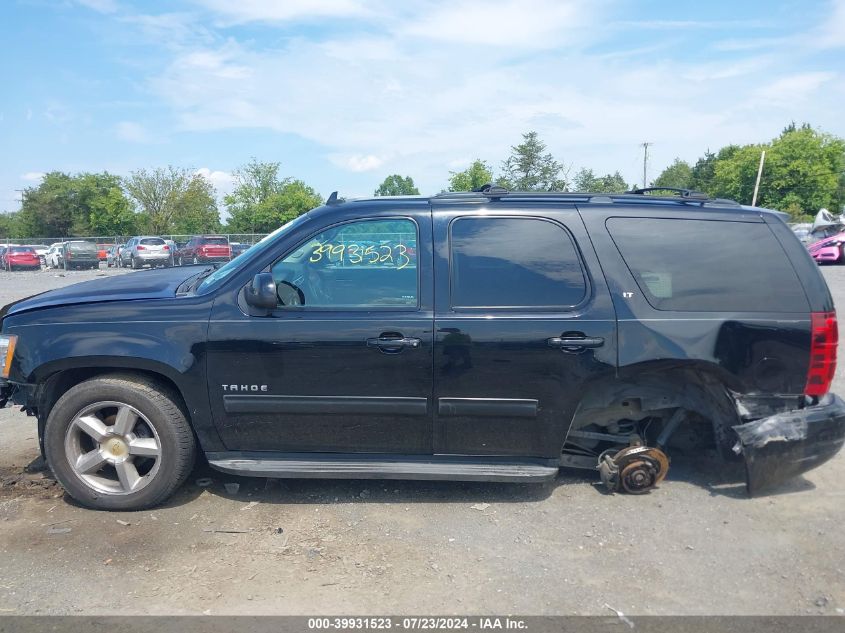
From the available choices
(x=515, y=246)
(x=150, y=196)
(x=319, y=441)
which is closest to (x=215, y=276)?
(x=319, y=441)

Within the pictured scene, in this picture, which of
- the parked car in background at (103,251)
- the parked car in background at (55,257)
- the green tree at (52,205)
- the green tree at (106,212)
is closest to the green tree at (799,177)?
the parked car in background at (103,251)

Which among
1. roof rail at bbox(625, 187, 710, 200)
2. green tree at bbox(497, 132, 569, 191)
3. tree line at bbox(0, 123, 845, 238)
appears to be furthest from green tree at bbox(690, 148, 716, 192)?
roof rail at bbox(625, 187, 710, 200)

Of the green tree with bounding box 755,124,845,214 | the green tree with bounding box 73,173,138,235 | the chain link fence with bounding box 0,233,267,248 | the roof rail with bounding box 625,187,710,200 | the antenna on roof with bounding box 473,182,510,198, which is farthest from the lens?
the green tree with bounding box 73,173,138,235

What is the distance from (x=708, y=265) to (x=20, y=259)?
39742 mm

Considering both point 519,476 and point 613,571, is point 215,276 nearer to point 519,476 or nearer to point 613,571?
point 519,476

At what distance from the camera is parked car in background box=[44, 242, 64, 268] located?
37.1m

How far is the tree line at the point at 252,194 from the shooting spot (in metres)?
51.8

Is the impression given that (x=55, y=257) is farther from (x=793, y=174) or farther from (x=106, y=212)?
Answer: (x=793, y=174)

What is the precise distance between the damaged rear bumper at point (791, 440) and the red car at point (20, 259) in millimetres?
39787

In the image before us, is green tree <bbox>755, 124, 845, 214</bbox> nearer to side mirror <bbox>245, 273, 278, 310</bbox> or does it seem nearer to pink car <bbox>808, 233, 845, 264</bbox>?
pink car <bbox>808, 233, 845, 264</bbox>

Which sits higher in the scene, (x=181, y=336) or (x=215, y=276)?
(x=215, y=276)

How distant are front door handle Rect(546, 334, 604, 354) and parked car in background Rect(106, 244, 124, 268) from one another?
3779 centimetres

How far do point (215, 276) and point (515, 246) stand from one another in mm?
1943

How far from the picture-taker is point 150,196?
6288cm
